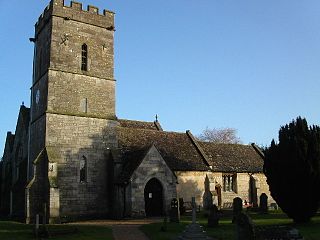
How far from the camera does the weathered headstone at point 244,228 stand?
13.8 metres

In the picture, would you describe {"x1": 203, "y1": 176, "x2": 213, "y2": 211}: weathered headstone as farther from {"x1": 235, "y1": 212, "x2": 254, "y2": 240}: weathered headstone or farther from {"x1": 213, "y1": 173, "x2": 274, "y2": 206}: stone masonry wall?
{"x1": 235, "y1": 212, "x2": 254, "y2": 240}: weathered headstone

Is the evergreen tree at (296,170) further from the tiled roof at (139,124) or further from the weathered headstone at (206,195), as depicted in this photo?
the tiled roof at (139,124)

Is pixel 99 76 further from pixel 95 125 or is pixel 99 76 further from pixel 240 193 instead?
pixel 240 193

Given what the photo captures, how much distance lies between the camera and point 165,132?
39.4 metres

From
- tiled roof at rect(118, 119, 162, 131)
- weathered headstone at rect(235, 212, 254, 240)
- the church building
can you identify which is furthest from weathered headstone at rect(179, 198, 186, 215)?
weathered headstone at rect(235, 212, 254, 240)

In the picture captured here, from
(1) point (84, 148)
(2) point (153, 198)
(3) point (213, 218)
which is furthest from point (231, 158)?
(3) point (213, 218)

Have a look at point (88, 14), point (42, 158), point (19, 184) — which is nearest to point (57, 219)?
point (42, 158)

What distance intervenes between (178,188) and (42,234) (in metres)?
16.7

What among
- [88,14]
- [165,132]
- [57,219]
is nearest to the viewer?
[57,219]

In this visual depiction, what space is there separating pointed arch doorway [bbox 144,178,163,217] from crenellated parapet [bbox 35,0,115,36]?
14.3 metres

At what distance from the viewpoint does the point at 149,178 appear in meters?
30.4

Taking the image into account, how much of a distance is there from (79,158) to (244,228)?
1945 centimetres

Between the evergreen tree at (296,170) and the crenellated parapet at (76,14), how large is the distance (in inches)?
746

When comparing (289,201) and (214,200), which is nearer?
(289,201)
